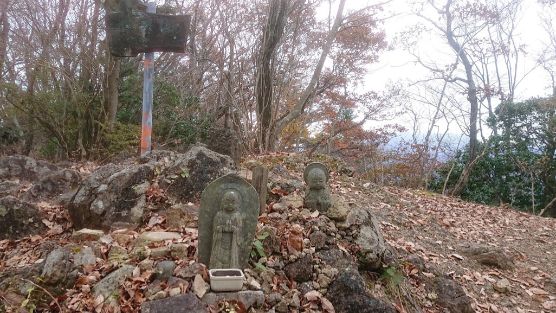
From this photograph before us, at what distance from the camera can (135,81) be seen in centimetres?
1037

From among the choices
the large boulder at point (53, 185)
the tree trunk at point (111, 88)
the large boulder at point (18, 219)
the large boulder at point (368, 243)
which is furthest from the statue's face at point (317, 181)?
the tree trunk at point (111, 88)

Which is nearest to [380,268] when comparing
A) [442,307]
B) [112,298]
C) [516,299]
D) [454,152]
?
[442,307]

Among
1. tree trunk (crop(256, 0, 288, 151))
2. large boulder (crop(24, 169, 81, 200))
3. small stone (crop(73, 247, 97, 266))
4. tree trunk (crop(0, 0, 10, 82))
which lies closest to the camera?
small stone (crop(73, 247, 97, 266))

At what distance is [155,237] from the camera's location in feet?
11.6

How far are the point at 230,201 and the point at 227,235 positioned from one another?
266 millimetres

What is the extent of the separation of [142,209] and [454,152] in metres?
11.1

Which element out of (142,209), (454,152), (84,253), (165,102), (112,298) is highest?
(165,102)

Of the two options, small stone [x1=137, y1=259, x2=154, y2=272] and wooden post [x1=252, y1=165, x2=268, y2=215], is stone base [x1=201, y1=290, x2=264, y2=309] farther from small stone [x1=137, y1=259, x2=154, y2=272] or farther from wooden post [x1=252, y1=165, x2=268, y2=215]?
wooden post [x1=252, y1=165, x2=268, y2=215]

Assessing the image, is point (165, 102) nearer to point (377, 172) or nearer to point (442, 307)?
point (377, 172)

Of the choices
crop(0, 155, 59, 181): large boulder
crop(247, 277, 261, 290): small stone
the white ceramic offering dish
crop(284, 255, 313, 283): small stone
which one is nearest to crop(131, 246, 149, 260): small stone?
the white ceramic offering dish

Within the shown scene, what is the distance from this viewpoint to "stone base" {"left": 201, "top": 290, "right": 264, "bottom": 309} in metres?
2.72

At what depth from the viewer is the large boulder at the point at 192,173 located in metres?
4.56

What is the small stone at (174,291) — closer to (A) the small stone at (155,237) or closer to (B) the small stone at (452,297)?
(A) the small stone at (155,237)

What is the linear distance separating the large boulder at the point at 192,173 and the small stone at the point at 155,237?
0.87 m
